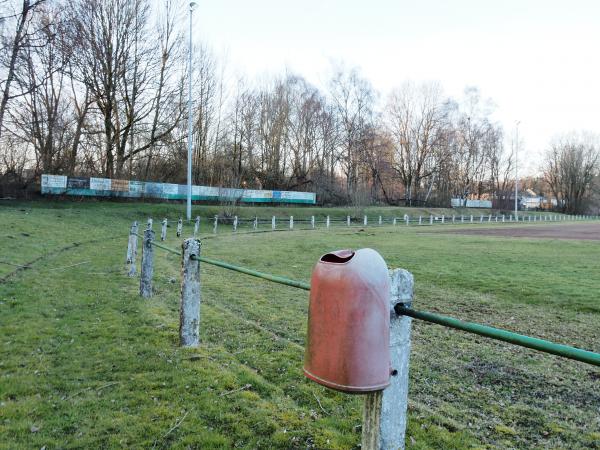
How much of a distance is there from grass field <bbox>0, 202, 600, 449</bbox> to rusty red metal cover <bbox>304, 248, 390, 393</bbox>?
1.28 m

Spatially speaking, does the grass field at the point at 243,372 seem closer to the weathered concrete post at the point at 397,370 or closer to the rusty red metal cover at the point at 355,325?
the weathered concrete post at the point at 397,370

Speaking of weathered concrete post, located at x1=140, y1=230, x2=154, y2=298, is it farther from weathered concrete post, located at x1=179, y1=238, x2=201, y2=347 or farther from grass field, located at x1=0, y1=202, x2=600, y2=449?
weathered concrete post, located at x1=179, y1=238, x2=201, y2=347

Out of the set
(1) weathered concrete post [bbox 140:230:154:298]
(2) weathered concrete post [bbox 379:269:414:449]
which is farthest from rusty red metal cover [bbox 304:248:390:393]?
(1) weathered concrete post [bbox 140:230:154:298]

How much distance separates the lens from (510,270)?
1163cm

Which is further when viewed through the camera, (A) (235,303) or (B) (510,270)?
(B) (510,270)

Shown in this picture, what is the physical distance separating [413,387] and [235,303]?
3902mm

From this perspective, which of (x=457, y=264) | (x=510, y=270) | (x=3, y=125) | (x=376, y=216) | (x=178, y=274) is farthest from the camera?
(x=376, y=216)

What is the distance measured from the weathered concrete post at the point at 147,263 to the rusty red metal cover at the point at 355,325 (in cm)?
545

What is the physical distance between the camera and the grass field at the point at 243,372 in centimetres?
303

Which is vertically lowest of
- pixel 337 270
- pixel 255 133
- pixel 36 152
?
pixel 337 270

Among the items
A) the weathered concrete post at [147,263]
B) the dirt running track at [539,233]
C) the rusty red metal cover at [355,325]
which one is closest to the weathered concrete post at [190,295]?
the weathered concrete post at [147,263]

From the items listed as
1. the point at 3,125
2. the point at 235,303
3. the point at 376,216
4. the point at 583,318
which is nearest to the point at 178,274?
the point at 235,303

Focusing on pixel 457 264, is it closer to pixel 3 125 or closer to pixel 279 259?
pixel 279 259

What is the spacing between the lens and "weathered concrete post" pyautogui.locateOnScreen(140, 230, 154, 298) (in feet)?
22.3
